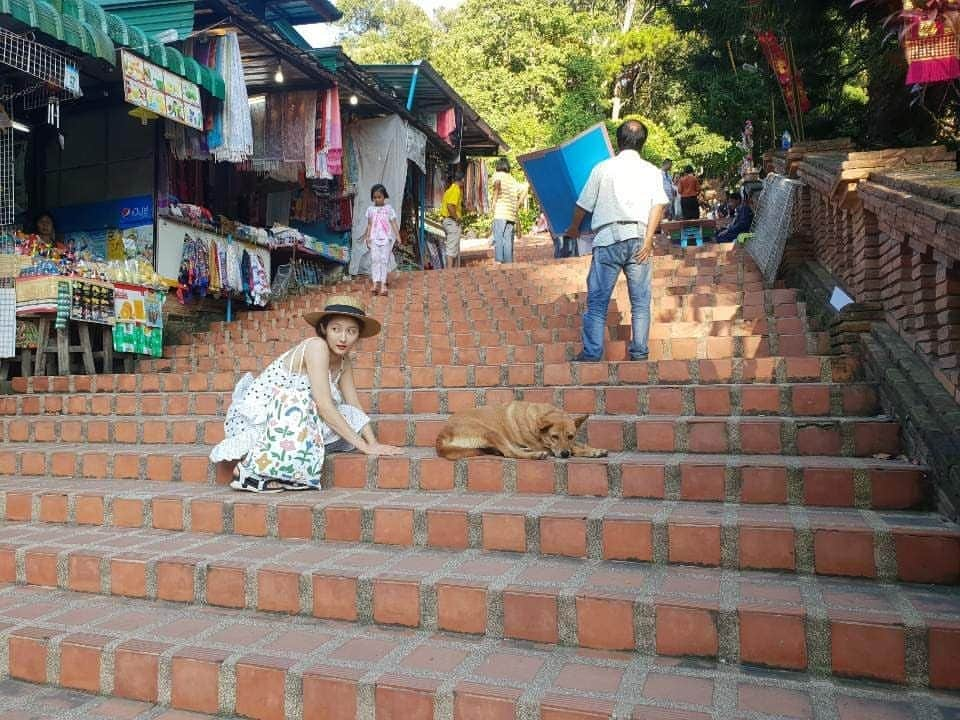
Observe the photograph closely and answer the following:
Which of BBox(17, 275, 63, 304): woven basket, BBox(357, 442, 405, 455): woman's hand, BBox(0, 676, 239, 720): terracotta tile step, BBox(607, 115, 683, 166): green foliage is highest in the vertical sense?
BBox(607, 115, 683, 166): green foliage

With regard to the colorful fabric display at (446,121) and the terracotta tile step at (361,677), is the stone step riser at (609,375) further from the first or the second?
the colorful fabric display at (446,121)

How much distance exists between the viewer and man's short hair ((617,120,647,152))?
5219 mm

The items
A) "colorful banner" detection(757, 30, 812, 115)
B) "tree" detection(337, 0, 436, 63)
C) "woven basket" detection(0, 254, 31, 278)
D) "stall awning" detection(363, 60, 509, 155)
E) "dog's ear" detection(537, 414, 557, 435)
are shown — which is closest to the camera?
"dog's ear" detection(537, 414, 557, 435)

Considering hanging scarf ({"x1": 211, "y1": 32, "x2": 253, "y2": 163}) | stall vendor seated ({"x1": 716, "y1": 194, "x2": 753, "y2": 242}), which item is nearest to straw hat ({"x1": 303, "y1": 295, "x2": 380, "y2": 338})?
hanging scarf ({"x1": 211, "y1": 32, "x2": 253, "y2": 163})

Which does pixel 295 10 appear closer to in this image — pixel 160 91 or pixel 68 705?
pixel 160 91

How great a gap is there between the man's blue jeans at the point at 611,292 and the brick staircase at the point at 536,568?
1.30ft

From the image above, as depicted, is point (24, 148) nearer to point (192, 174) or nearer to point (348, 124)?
point (192, 174)

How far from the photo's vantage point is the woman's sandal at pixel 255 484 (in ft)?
12.4

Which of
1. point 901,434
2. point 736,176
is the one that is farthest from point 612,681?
point 736,176

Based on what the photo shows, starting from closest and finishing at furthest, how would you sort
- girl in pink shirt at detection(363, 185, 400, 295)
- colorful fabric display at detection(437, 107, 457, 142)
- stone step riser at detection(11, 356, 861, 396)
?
stone step riser at detection(11, 356, 861, 396) → girl in pink shirt at detection(363, 185, 400, 295) → colorful fabric display at detection(437, 107, 457, 142)

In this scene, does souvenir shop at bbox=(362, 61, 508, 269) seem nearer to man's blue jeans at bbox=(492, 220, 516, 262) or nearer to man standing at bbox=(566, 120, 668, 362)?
man's blue jeans at bbox=(492, 220, 516, 262)

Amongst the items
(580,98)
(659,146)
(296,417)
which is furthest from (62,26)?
(580,98)

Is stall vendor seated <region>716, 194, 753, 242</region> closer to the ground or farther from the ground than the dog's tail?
farther from the ground

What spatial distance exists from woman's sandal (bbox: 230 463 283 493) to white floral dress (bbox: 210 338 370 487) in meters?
0.10
